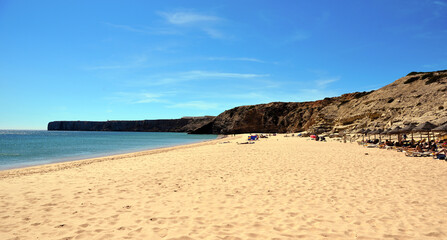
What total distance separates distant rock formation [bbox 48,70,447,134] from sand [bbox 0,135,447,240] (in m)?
16.8

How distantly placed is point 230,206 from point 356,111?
150 ft

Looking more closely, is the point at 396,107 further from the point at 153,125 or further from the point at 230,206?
the point at 153,125

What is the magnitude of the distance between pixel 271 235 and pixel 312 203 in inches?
86.1

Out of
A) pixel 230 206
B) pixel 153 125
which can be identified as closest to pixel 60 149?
pixel 230 206

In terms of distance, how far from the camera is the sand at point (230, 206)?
4.30 m

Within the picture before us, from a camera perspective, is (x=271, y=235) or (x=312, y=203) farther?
(x=312, y=203)

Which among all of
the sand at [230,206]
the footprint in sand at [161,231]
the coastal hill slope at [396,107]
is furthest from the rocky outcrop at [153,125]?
the footprint in sand at [161,231]

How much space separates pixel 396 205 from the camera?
564cm

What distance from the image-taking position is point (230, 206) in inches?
223

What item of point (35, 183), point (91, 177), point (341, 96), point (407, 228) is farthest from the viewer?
point (341, 96)

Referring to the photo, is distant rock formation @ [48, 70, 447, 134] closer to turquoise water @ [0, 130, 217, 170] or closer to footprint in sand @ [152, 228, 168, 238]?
footprint in sand @ [152, 228, 168, 238]

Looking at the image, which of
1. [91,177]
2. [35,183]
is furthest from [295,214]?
[35,183]

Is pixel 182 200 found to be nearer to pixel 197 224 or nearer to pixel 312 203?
pixel 197 224

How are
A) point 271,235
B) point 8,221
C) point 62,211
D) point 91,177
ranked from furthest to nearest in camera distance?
1. point 91,177
2. point 62,211
3. point 8,221
4. point 271,235
